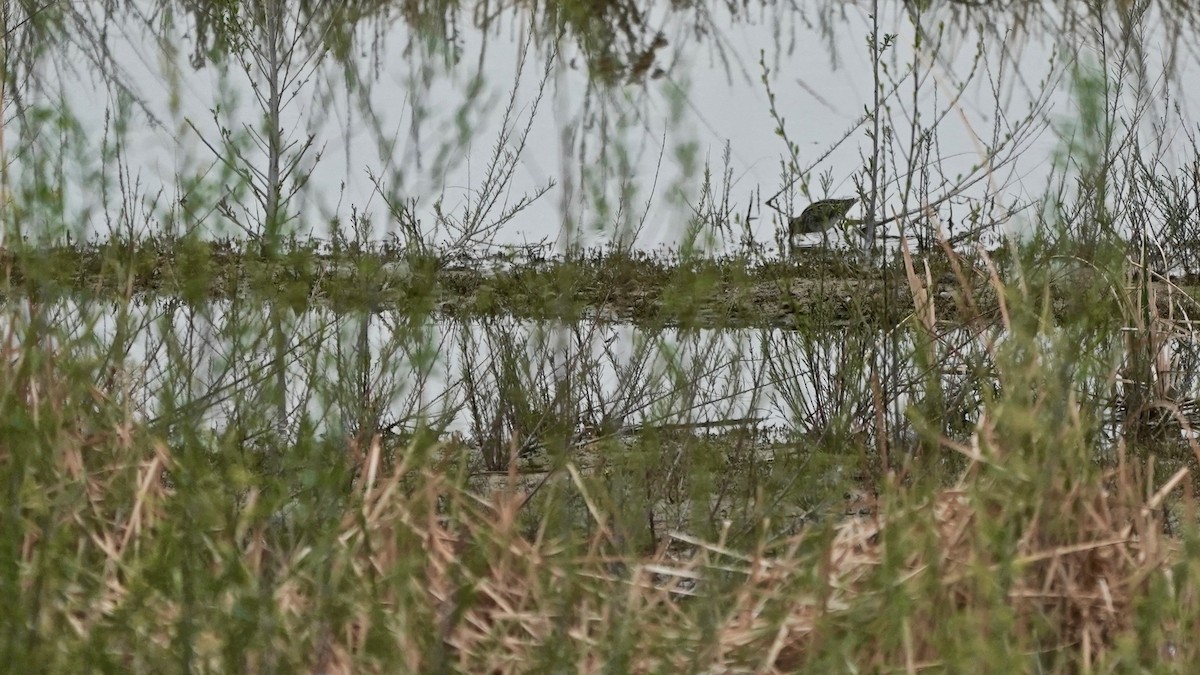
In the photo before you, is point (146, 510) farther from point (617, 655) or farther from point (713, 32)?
point (713, 32)

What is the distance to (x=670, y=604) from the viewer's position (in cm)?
213

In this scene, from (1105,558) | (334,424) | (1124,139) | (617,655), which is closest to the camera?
(617,655)

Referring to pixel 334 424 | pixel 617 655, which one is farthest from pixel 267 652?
pixel 617 655

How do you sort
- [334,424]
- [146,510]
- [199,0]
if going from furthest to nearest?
[199,0] → [146,510] → [334,424]

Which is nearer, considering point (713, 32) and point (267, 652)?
point (267, 652)

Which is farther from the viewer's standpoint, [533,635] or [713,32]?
[713,32]

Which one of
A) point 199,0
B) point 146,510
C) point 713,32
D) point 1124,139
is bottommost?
point 146,510

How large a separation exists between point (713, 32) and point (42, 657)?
418cm

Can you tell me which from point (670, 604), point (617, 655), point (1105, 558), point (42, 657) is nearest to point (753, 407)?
point (670, 604)

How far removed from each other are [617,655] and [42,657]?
79 cm

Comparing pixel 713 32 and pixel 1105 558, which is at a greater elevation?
pixel 713 32

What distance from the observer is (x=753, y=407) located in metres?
2.39

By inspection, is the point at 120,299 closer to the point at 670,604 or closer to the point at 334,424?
the point at 334,424

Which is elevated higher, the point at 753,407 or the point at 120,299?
the point at 120,299
